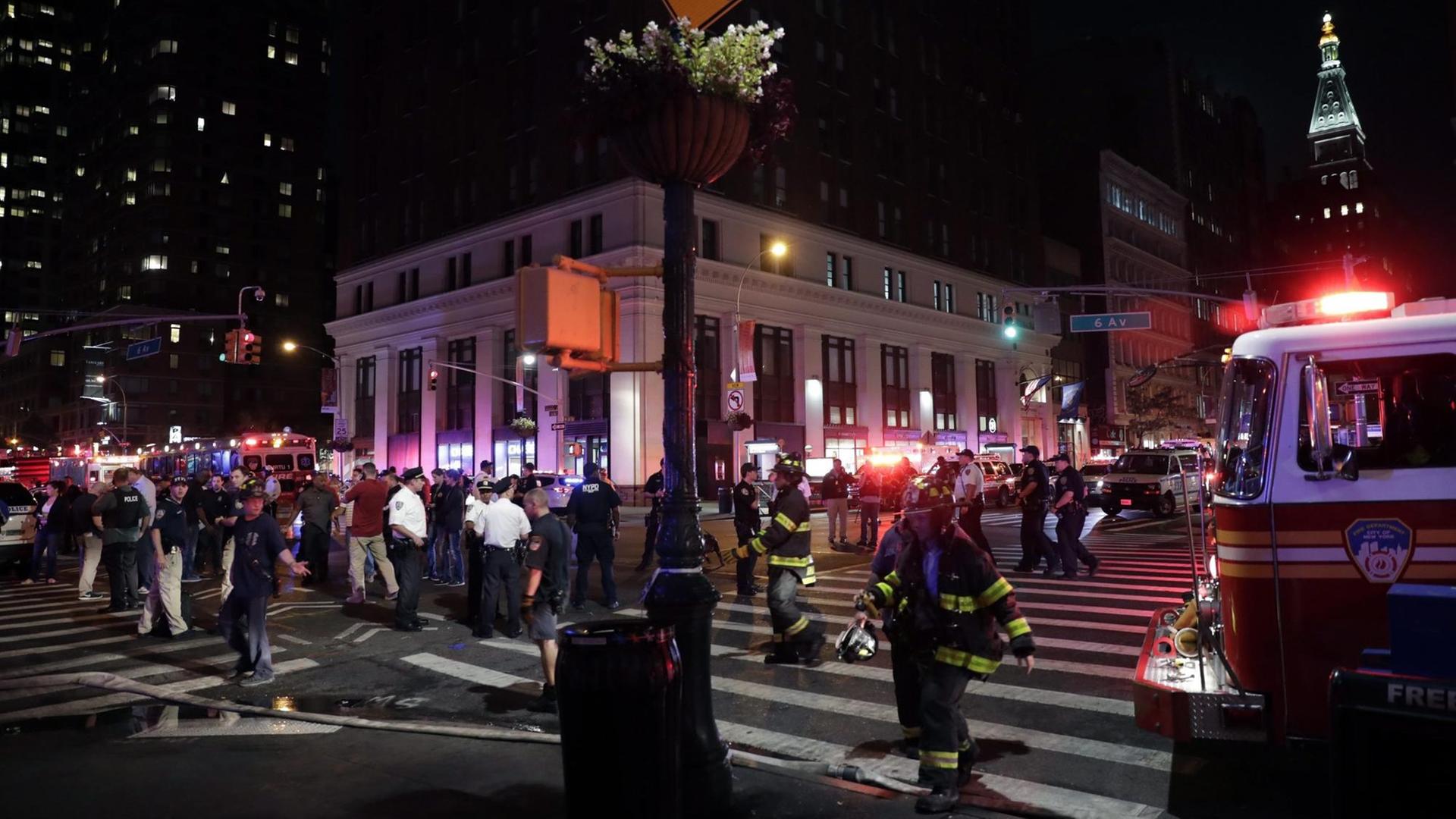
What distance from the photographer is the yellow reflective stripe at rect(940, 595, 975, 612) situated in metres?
5.36

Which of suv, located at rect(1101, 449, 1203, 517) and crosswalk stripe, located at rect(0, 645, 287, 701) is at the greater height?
suv, located at rect(1101, 449, 1203, 517)

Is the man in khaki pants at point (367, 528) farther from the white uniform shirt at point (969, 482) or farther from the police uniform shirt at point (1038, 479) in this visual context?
the police uniform shirt at point (1038, 479)

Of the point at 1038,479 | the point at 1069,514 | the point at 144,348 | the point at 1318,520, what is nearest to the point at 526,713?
the point at 1318,520

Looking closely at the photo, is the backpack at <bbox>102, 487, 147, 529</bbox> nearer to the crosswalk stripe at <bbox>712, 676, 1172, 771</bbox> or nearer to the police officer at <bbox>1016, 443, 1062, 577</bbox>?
the crosswalk stripe at <bbox>712, 676, 1172, 771</bbox>

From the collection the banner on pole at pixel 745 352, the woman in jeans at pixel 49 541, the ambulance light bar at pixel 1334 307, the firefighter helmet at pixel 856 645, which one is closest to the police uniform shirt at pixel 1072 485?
the ambulance light bar at pixel 1334 307

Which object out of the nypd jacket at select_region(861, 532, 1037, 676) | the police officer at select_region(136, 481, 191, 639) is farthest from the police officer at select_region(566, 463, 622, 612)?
the nypd jacket at select_region(861, 532, 1037, 676)

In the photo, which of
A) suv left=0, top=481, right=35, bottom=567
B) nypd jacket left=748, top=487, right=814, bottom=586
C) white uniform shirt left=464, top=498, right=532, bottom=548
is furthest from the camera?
suv left=0, top=481, right=35, bottom=567

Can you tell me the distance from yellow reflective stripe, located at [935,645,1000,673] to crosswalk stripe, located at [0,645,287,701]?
8.19 metres

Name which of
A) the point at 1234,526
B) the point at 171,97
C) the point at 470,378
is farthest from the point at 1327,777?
the point at 171,97

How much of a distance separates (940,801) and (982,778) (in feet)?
2.45

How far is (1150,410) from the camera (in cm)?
6600

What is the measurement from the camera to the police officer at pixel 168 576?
11.5 meters

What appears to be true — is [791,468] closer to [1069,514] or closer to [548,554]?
[548,554]

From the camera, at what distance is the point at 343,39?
63.7 meters
